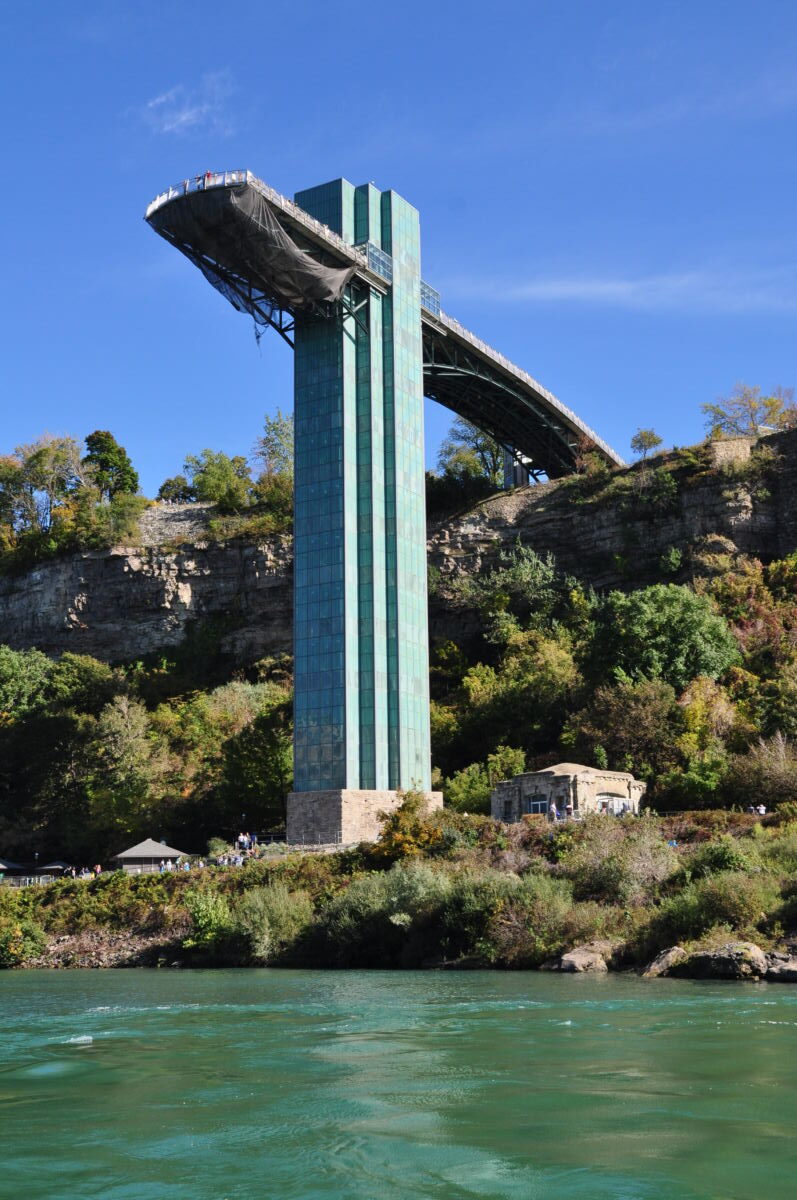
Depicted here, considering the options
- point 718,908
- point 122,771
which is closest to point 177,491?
point 122,771

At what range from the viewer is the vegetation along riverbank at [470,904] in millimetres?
30766

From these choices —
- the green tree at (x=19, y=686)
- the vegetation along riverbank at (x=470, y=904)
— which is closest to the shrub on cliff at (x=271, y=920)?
the vegetation along riverbank at (x=470, y=904)

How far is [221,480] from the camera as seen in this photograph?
87.4 metres

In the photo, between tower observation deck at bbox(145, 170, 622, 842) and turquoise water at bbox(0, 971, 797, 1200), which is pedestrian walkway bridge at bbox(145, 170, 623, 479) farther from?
turquoise water at bbox(0, 971, 797, 1200)

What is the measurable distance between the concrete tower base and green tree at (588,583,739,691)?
10384 mm

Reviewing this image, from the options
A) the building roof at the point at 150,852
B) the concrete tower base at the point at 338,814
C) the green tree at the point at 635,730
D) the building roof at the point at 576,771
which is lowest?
the building roof at the point at 150,852

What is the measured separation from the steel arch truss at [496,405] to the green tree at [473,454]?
3.06 m

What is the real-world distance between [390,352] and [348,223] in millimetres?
6725

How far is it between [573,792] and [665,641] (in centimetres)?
1116

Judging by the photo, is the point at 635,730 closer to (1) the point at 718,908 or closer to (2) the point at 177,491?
(1) the point at 718,908

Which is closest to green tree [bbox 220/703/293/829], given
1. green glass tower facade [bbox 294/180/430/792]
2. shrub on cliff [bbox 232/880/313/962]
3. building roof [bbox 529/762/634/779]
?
green glass tower facade [bbox 294/180/430/792]

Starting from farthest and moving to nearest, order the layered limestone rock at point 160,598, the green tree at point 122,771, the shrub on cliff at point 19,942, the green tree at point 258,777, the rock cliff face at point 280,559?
the layered limestone rock at point 160,598, the rock cliff face at point 280,559, the green tree at point 122,771, the green tree at point 258,777, the shrub on cliff at point 19,942

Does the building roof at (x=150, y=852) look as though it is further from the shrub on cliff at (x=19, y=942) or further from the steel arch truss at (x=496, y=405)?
the steel arch truss at (x=496, y=405)

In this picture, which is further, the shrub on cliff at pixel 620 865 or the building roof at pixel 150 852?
the building roof at pixel 150 852
